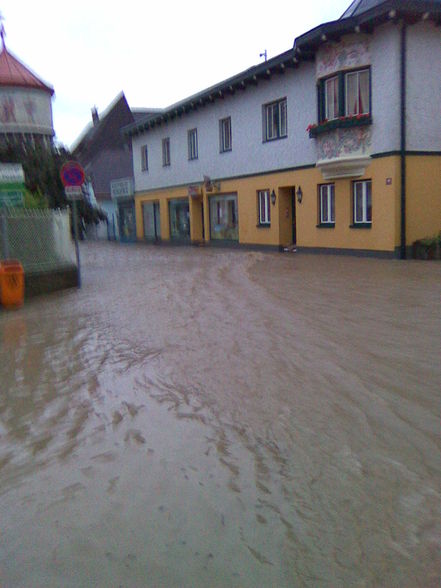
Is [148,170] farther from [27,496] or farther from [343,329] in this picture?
[27,496]

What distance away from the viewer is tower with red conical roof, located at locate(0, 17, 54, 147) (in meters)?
31.4

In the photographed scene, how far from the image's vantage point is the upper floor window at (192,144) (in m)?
28.6

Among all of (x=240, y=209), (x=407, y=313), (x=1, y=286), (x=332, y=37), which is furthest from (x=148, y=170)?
(x=407, y=313)

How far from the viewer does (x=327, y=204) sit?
1992cm

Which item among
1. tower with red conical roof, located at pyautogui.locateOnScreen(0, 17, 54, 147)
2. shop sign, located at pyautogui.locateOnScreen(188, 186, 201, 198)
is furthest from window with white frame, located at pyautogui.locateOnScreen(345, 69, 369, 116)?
tower with red conical roof, located at pyautogui.locateOnScreen(0, 17, 54, 147)

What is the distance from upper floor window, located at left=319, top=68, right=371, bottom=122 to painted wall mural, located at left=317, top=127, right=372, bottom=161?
1.66 ft

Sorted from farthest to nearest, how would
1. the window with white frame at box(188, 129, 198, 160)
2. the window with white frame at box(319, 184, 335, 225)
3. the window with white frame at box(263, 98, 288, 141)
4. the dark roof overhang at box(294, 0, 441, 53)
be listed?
the window with white frame at box(188, 129, 198, 160), the window with white frame at box(263, 98, 288, 141), the window with white frame at box(319, 184, 335, 225), the dark roof overhang at box(294, 0, 441, 53)

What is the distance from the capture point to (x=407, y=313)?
30.2 feet

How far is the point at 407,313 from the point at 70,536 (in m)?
6.88

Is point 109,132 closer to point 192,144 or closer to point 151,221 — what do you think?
point 151,221

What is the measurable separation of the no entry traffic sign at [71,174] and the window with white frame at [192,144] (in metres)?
15.2

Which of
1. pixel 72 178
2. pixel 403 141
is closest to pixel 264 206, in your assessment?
pixel 403 141

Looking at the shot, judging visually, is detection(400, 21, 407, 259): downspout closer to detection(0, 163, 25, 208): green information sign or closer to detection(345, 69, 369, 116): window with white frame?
detection(345, 69, 369, 116): window with white frame

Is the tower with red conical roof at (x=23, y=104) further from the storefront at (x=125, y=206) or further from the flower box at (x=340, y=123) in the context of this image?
the flower box at (x=340, y=123)
